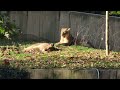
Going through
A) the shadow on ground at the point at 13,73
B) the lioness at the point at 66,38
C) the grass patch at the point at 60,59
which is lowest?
the shadow on ground at the point at 13,73

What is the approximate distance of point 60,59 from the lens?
29.0ft

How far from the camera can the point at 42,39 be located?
1416 cm

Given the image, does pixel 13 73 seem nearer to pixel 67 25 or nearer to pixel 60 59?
pixel 60 59

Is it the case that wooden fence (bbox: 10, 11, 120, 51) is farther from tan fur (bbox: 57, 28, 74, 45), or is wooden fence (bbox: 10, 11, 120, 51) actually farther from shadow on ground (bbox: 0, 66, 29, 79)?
shadow on ground (bbox: 0, 66, 29, 79)

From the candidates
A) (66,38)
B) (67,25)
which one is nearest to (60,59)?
(66,38)

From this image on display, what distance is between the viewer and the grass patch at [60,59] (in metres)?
8.12

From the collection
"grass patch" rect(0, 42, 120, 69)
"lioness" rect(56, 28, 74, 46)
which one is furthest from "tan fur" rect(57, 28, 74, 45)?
"grass patch" rect(0, 42, 120, 69)

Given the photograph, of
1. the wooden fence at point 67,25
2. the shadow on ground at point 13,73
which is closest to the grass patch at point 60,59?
the shadow on ground at point 13,73

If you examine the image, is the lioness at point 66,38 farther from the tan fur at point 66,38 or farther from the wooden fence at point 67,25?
the wooden fence at point 67,25

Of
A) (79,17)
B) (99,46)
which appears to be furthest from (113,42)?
(79,17)
